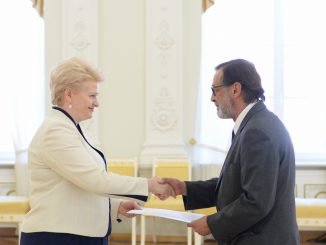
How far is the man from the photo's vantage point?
2.06 metres

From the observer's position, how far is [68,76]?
244 cm

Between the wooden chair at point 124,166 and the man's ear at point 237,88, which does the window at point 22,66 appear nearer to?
the wooden chair at point 124,166

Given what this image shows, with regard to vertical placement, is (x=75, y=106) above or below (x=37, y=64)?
below

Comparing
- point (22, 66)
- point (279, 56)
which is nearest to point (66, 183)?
point (22, 66)

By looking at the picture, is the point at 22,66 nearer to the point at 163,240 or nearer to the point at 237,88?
the point at 163,240

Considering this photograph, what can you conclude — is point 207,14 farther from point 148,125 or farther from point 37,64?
point 37,64

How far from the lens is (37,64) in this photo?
6.26 meters

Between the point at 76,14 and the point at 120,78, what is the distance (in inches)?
37.3

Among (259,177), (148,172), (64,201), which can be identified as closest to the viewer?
(259,177)

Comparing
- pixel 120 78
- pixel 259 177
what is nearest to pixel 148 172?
pixel 120 78

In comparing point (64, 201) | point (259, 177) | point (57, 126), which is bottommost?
point (64, 201)

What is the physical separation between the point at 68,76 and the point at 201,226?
95 cm

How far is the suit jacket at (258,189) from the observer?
6.76ft

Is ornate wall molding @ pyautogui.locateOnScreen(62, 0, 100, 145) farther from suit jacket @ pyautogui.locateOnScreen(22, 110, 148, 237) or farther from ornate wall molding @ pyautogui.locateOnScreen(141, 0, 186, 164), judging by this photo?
suit jacket @ pyautogui.locateOnScreen(22, 110, 148, 237)
